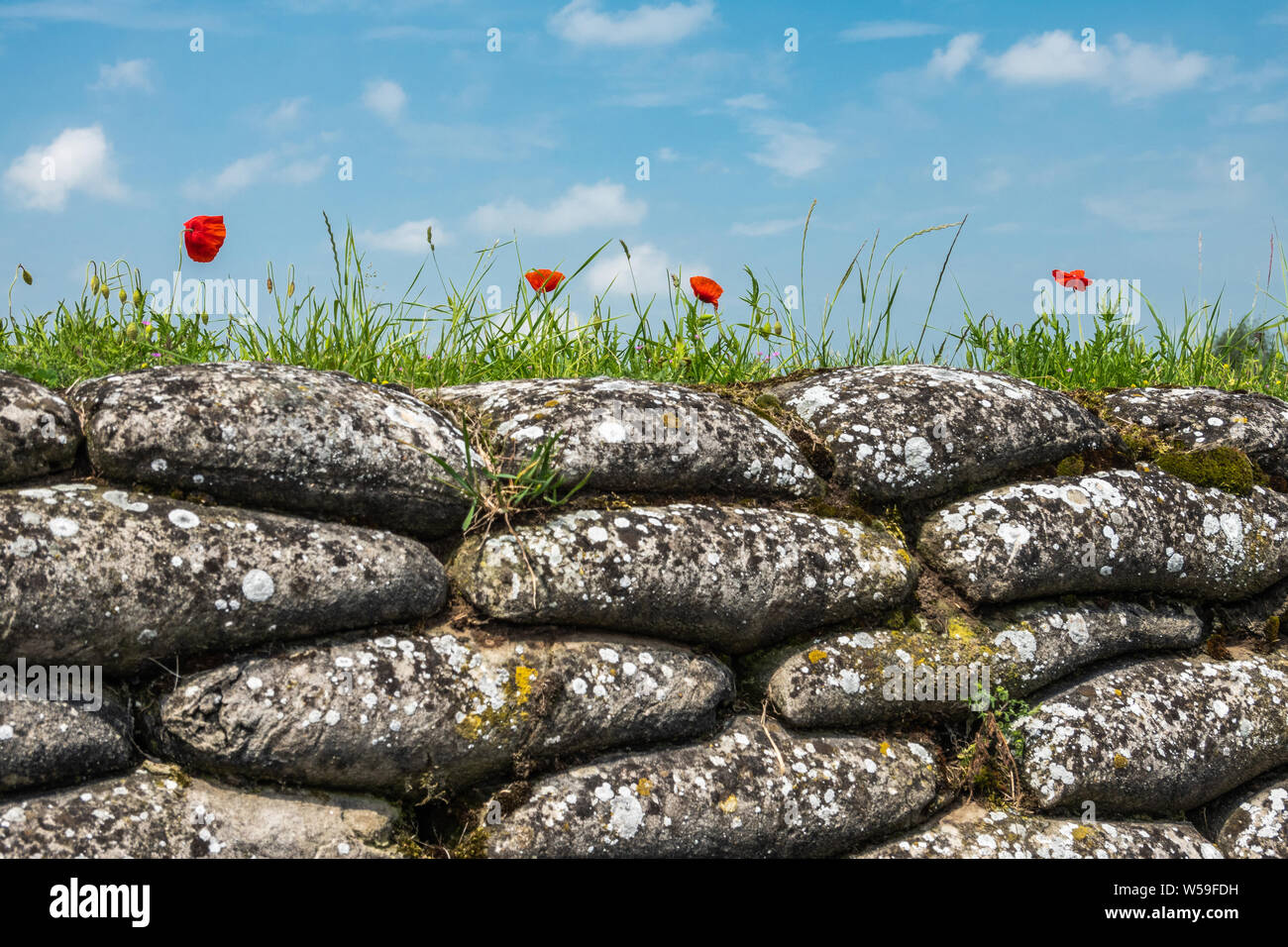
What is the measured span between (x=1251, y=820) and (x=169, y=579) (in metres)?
4.17

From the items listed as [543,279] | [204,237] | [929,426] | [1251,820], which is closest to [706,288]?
[543,279]

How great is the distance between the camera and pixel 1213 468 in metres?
4.41

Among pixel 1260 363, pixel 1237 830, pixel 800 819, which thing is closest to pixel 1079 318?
pixel 1260 363

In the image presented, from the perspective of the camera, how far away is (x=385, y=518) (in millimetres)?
3275

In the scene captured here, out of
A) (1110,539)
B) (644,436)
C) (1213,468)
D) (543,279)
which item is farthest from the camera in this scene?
(543,279)

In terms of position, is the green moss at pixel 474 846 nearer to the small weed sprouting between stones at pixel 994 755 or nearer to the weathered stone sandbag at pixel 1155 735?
the small weed sprouting between stones at pixel 994 755

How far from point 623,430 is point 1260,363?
22.0 feet

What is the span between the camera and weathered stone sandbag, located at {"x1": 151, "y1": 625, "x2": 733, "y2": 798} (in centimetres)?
285

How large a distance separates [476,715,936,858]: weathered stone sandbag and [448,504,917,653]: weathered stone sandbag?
1.37 ft

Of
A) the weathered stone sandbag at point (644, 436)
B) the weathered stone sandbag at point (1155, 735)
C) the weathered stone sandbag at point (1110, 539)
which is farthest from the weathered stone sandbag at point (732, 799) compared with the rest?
the weathered stone sandbag at point (644, 436)

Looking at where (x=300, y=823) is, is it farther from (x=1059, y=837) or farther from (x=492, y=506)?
(x=1059, y=837)

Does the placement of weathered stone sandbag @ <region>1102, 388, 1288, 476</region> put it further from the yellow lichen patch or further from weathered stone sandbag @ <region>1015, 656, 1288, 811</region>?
the yellow lichen patch

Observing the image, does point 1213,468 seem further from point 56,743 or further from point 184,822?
point 56,743

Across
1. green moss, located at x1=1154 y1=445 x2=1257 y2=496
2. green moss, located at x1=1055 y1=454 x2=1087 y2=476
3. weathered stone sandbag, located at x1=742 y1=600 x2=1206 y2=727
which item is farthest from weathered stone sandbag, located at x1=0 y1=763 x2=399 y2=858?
green moss, located at x1=1154 y1=445 x2=1257 y2=496
